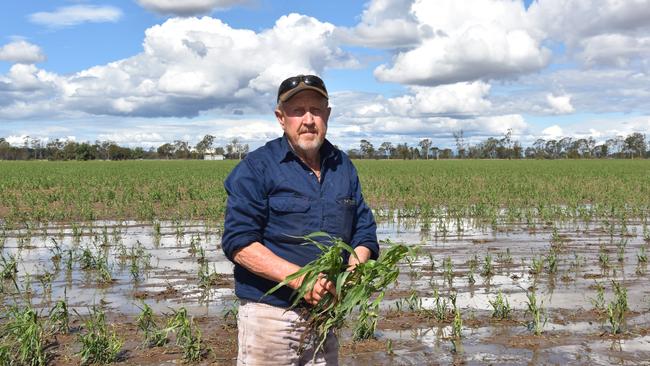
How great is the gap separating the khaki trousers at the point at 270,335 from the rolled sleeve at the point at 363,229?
0.49 metres

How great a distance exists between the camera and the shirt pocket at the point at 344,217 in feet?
9.24

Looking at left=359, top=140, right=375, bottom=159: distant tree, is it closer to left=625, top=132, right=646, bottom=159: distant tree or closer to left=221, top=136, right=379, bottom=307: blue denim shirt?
left=625, top=132, right=646, bottom=159: distant tree

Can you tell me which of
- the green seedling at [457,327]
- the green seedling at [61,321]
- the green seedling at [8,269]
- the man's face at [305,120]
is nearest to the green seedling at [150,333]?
the green seedling at [61,321]

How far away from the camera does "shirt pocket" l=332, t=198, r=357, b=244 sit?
9.24 feet

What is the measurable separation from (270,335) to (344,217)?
644 millimetres

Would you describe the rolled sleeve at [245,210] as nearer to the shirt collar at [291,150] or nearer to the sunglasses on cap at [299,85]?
the shirt collar at [291,150]

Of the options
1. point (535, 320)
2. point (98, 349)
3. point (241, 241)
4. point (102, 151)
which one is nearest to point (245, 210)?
point (241, 241)

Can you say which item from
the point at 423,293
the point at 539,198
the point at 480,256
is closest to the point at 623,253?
the point at 480,256

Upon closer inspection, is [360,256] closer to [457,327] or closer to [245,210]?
[245,210]

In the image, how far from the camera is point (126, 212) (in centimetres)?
1592

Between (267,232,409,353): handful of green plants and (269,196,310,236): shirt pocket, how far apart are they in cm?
8

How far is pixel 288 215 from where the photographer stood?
2.71m

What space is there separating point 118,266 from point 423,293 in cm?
448

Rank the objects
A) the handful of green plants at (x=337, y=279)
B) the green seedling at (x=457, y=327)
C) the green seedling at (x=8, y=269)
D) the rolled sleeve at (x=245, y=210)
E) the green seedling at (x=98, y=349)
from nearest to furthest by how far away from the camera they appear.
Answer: the handful of green plants at (x=337, y=279)
the rolled sleeve at (x=245, y=210)
the green seedling at (x=98, y=349)
the green seedling at (x=457, y=327)
the green seedling at (x=8, y=269)
